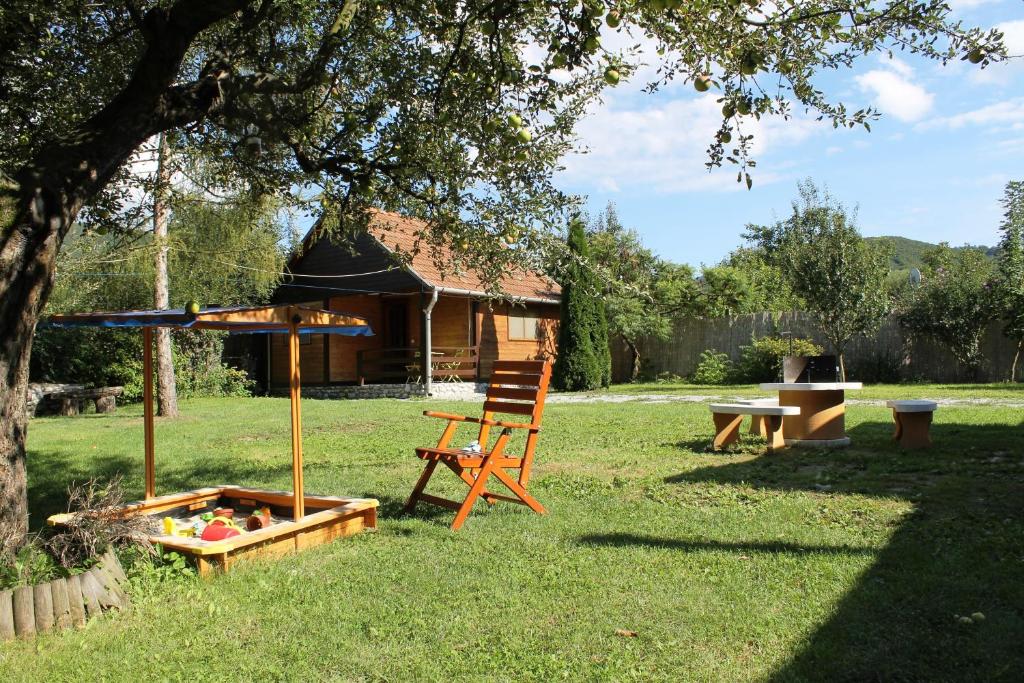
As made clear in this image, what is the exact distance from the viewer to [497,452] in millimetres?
5285

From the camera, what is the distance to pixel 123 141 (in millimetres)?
4047

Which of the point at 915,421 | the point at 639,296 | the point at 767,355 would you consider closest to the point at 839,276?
the point at 767,355

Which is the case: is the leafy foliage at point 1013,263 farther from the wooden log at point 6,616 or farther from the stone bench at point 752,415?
the wooden log at point 6,616

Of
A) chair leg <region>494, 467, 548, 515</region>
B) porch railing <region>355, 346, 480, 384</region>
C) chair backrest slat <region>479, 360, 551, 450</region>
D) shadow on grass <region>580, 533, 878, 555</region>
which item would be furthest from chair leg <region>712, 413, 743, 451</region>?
porch railing <region>355, 346, 480, 384</region>

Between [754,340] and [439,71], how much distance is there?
1618 cm

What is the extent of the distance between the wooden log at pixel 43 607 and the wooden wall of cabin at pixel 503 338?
1647 centimetres

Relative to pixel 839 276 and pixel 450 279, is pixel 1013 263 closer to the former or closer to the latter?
pixel 839 276

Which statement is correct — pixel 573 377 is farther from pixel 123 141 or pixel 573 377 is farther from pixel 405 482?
pixel 123 141

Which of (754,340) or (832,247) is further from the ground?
(832,247)

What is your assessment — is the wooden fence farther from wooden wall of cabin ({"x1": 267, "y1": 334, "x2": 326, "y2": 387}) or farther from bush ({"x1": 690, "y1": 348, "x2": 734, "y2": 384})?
wooden wall of cabin ({"x1": 267, "y1": 334, "x2": 326, "y2": 387})

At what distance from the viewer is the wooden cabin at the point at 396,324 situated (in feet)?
64.2

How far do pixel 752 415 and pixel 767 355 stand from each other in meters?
12.0

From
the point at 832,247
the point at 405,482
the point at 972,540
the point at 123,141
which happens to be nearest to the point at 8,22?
the point at 123,141

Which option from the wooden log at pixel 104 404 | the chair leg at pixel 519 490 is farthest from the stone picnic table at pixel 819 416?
the wooden log at pixel 104 404
